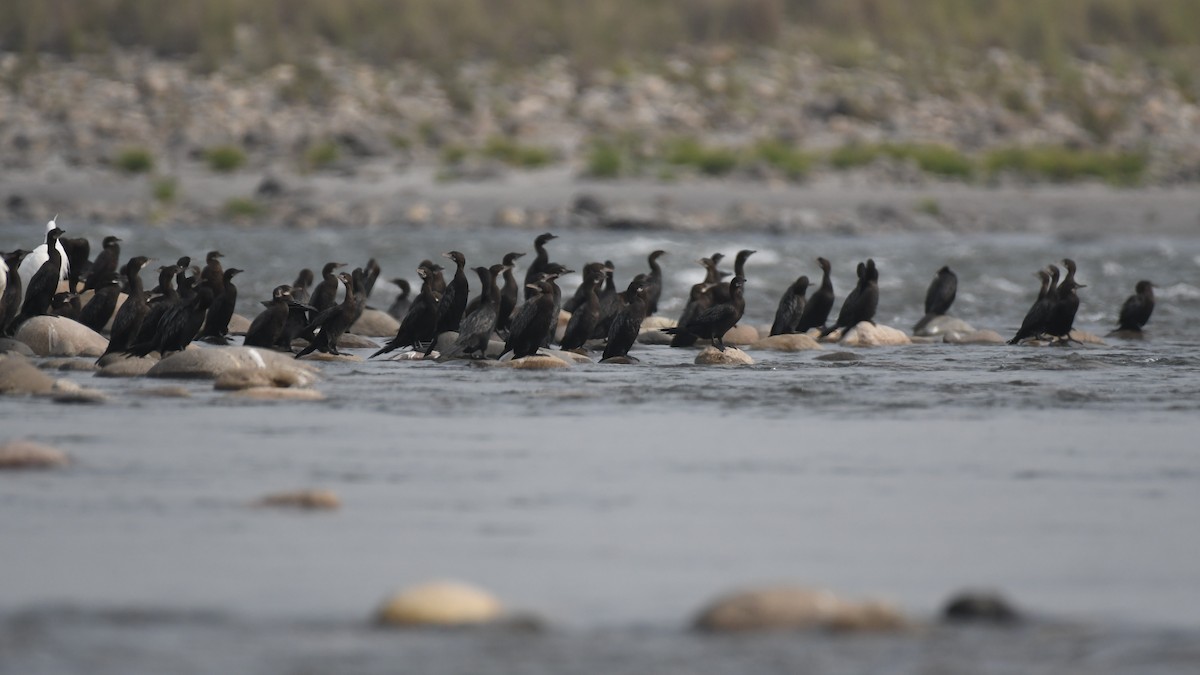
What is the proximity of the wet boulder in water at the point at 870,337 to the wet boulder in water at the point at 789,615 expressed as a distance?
13.2 m

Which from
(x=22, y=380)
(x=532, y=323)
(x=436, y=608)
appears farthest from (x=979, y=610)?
(x=532, y=323)

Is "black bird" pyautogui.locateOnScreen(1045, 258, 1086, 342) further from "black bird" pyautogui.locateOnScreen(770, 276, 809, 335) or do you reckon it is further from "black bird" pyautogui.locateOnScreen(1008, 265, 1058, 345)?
"black bird" pyautogui.locateOnScreen(770, 276, 809, 335)

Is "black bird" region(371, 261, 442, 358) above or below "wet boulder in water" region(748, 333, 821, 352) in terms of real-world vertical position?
above

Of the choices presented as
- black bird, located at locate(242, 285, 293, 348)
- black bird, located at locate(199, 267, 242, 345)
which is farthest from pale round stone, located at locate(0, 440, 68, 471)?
black bird, located at locate(242, 285, 293, 348)

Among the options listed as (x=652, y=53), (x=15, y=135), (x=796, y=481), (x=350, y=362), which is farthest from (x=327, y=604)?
(x=652, y=53)

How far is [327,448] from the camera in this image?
1090 cm

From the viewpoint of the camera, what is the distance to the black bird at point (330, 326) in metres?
17.1

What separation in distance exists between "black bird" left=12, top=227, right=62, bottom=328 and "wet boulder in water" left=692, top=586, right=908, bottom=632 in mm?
11676

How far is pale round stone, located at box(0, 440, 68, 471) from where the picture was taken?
383 inches

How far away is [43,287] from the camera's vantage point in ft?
56.8

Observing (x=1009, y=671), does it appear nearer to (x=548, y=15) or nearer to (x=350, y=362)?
(x=350, y=362)

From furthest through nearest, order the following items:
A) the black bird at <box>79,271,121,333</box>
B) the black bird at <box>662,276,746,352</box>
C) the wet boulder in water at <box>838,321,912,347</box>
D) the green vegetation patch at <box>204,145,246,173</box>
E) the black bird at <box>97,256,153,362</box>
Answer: the green vegetation patch at <box>204,145,246,173</box> < the wet boulder in water at <box>838,321,912,347</box> < the black bird at <box>79,271,121,333</box> < the black bird at <box>662,276,746,352</box> < the black bird at <box>97,256,153,362</box>

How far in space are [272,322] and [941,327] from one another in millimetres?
7880

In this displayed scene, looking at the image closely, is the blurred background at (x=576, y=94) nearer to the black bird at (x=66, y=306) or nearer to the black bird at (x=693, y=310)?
the black bird at (x=693, y=310)
